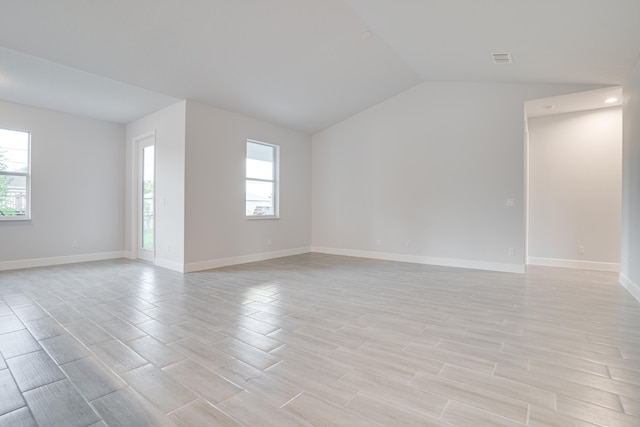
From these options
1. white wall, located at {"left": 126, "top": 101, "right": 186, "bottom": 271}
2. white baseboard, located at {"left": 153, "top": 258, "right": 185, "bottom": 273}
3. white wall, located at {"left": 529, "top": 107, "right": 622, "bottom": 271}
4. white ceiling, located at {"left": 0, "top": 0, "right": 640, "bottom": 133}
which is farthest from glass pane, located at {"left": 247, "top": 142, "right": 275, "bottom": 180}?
white wall, located at {"left": 529, "top": 107, "right": 622, "bottom": 271}

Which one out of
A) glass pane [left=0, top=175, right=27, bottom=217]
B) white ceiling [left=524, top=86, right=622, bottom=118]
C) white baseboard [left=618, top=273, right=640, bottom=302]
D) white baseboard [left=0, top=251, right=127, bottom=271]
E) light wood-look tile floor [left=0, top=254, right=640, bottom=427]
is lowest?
light wood-look tile floor [left=0, top=254, right=640, bottom=427]

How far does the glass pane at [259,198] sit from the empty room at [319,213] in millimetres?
51

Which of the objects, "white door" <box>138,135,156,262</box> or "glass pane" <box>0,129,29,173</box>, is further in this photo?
"white door" <box>138,135,156,262</box>

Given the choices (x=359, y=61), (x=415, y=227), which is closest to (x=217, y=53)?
(x=359, y=61)

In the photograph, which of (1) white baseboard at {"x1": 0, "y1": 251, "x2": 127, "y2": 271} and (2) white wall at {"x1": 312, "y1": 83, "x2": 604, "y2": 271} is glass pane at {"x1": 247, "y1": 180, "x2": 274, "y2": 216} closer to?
(2) white wall at {"x1": 312, "y1": 83, "x2": 604, "y2": 271}

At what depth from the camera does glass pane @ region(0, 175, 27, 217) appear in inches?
197

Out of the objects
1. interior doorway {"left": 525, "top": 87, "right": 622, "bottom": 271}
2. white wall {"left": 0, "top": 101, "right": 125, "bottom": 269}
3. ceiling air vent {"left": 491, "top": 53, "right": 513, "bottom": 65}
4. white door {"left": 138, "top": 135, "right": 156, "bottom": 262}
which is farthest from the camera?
white door {"left": 138, "top": 135, "right": 156, "bottom": 262}

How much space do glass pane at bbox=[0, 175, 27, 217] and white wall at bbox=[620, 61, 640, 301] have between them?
28.3 feet

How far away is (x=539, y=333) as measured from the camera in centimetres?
258

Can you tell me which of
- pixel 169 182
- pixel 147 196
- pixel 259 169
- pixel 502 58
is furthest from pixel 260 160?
pixel 502 58

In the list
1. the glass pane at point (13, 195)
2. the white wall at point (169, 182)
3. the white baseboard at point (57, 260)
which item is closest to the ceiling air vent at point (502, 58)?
the white wall at point (169, 182)

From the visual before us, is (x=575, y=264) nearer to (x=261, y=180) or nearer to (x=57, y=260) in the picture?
(x=261, y=180)

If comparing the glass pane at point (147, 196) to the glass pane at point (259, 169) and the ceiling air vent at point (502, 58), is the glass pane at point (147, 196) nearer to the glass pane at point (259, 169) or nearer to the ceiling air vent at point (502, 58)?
the glass pane at point (259, 169)

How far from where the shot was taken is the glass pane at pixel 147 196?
584 centimetres
